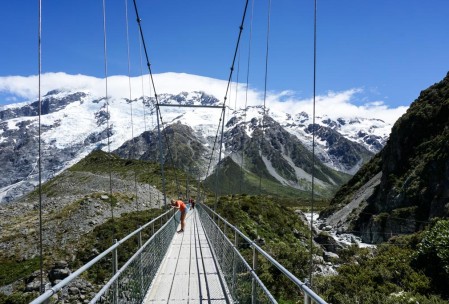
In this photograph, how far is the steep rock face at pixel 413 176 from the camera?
4150 cm

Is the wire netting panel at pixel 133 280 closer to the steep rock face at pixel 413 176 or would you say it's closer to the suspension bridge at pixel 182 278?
the suspension bridge at pixel 182 278

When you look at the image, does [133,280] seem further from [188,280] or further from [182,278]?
[182,278]

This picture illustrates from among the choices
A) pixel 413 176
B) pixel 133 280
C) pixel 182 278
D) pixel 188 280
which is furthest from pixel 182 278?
pixel 413 176

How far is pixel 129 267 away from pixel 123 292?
614mm

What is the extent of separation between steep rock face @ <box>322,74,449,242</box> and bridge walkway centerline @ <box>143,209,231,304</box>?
26835mm

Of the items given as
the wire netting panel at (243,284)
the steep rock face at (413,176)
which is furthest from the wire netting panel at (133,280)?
the steep rock face at (413,176)

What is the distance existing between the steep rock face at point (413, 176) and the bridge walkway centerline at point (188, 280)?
1056 inches

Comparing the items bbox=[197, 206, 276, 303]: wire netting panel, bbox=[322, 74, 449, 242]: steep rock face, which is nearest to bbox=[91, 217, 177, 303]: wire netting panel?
bbox=[197, 206, 276, 303]: wire netting panel

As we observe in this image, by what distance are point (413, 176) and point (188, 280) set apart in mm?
43893

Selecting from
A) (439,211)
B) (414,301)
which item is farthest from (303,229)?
(414,301)

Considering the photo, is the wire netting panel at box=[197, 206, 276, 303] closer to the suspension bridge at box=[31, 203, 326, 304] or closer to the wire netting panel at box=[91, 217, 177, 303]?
the suspension bridge at box=[31, 203, 326, 304]

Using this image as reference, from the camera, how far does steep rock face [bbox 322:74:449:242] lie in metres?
41.5

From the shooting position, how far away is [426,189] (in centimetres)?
4356

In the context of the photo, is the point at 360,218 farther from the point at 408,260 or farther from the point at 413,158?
the point at 408,260
